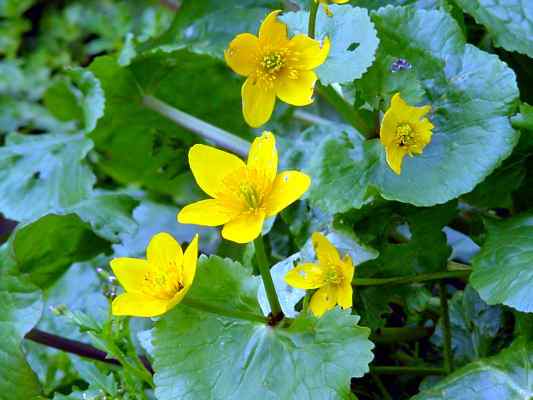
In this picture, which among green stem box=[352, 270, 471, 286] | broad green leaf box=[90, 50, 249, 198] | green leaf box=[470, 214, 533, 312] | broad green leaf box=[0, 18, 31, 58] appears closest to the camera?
green leaf box=[470, 214, 533, 312]

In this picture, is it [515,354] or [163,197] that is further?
[163,197]

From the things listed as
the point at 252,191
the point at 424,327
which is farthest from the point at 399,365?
the point at 252,191

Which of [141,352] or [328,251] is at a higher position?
[328,251]

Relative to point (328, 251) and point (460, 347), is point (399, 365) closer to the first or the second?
point (460, 347)

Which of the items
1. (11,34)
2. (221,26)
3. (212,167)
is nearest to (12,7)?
(11,34)

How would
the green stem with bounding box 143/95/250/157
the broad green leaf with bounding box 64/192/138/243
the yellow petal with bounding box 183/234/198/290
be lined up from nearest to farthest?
the yellow petal with bounding box 183/234/198/290
the broad green leaf with bounding box 64/192/138/243
the green stem with bounding box 143/95/250/157

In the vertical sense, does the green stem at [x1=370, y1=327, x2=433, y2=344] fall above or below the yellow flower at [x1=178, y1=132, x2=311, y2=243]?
below

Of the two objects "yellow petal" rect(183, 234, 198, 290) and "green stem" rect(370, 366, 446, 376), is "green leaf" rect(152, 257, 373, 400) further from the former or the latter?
"green stem" rect(370, 366, 446, 376)

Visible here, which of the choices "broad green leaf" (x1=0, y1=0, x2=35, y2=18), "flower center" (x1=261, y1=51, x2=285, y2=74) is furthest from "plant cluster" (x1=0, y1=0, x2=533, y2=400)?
"broad green leaf" (x1=0, y1=0, x2=35, y2=18)
